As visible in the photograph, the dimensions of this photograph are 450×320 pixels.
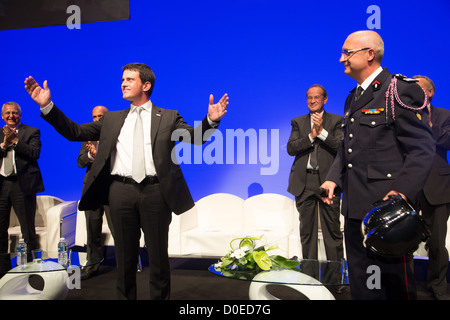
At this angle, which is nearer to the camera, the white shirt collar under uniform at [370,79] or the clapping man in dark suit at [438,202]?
the white shirt collar under uniform at [370,79]

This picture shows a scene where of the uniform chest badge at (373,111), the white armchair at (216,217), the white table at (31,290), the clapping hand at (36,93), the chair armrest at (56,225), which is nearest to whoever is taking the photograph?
the uniform chest badge at (373,111)

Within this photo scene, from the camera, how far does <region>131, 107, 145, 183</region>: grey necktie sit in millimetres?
2666

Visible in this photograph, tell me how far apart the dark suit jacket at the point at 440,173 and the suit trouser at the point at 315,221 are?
28.9 inches

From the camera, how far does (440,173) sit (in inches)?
135

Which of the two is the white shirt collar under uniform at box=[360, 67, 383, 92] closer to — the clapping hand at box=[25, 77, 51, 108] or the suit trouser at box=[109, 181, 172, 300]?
the suit trouser at box=[109, 181, 172, 300]

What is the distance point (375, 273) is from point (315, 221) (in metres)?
1.80

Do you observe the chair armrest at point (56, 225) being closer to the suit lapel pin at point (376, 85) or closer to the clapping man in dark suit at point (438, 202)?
the clapping man in dark suit at point (438, 202)

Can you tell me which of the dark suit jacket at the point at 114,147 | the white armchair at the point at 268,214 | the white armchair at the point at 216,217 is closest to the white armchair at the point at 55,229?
the white armchair at the point at 216,217

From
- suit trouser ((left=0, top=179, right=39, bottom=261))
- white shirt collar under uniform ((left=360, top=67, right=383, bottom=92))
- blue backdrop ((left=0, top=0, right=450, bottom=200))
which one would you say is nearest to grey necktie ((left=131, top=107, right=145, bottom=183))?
white shirt collar under uniform ((left=360, top=67, right=383, bottom=92))

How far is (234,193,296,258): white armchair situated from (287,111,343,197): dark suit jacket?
93 centimetres

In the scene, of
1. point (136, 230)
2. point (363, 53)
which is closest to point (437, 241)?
point (363, 53)

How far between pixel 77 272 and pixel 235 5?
3.67m

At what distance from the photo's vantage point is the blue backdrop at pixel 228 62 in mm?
4699

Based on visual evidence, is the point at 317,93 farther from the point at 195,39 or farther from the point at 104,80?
the point at 104,80
